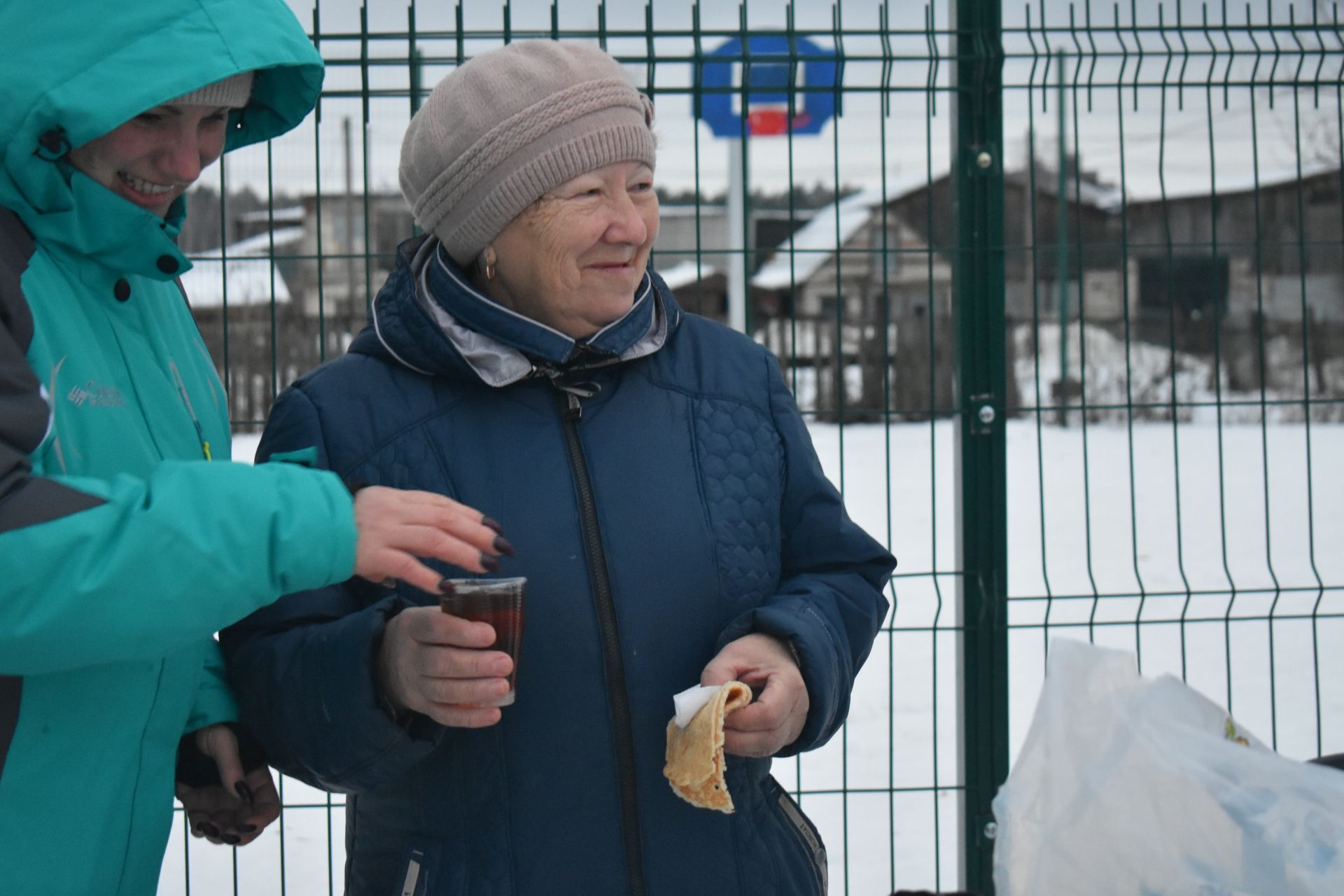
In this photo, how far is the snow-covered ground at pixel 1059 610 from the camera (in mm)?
3621

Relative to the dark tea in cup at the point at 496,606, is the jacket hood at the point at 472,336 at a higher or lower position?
higher

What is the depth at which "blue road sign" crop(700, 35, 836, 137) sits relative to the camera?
3123 millimetres

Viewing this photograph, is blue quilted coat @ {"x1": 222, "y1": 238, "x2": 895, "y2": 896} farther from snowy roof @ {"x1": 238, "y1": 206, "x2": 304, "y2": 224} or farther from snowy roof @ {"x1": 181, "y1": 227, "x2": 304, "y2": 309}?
snowy roof @ {"x1": 238, "y1": 206, "x2": 304, "y2": 224}

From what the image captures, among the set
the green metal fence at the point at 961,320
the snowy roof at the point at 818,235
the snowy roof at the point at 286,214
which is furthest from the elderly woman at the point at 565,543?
the snowy roof at the point at 286,214

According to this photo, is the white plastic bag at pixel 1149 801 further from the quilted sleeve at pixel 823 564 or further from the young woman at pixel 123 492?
the young woman at pixel 123 492

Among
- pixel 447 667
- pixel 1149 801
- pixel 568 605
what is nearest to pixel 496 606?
pixel 447 667

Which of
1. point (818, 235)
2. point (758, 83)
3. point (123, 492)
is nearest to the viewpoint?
point (123, 492)

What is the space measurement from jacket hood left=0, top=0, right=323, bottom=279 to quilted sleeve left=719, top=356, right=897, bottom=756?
888 millimetres

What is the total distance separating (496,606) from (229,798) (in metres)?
0.60

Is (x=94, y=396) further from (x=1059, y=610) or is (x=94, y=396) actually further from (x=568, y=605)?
(x=1059, y=610)

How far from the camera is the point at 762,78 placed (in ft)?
10.4

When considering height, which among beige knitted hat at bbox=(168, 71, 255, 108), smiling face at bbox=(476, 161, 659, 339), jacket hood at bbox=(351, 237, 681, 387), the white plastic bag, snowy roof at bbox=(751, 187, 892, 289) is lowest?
the white plastic bag

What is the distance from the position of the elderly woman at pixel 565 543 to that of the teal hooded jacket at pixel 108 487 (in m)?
0.21

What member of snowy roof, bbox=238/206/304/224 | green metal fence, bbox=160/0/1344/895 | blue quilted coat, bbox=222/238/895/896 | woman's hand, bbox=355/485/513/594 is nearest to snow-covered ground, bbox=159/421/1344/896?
green metal fence, bbox=160/0/1344/895
